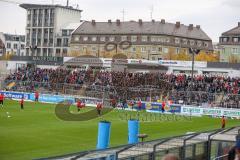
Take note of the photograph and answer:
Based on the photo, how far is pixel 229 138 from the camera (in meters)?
17.0

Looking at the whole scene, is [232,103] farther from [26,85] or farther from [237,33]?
[237,33]

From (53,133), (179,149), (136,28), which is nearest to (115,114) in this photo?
(53,133)

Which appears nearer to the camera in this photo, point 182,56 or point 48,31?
point 182,56

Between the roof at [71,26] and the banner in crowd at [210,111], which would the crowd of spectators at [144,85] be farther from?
the roof at [71,26]

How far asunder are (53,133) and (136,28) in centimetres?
8912

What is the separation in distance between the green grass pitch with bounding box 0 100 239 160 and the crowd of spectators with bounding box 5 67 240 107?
38.9 ft

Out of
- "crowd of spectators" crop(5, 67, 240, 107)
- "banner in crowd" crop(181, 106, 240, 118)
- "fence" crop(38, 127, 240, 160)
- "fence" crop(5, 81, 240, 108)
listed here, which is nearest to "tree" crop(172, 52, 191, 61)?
"crowd of spectators" crop(5, 67, 240, 107)

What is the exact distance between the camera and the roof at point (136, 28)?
119m

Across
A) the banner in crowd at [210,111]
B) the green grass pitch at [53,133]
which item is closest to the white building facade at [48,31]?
the banner in crowd at [210,111]

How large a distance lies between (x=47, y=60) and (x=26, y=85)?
19.7 m

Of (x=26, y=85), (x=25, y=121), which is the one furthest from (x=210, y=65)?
(x=25, y=121)

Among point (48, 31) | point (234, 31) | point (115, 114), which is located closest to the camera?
point (115, 114)

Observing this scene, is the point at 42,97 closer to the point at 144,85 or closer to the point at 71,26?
the point at 144,85

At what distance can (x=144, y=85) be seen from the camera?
66.4 metres
